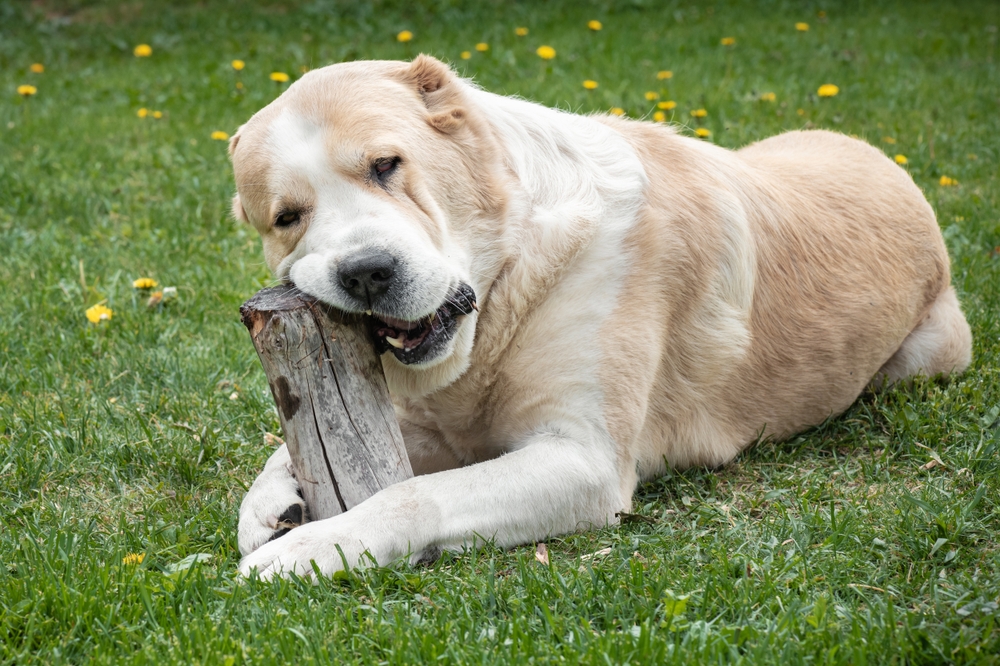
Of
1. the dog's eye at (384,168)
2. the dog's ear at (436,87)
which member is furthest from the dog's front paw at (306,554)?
the dog's ear at (436,87)

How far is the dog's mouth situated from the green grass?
652 millimetres

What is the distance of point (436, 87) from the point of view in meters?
3.34

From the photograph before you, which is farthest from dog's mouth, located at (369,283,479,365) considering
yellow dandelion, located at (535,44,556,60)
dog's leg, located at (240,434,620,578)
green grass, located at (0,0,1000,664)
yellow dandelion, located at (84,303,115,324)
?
yellow dandelion, located at (535,44,556,60)

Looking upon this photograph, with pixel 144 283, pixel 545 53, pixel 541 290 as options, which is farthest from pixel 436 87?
pixel 545 53

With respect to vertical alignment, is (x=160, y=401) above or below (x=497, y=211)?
below

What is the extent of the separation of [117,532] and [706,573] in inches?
70.9

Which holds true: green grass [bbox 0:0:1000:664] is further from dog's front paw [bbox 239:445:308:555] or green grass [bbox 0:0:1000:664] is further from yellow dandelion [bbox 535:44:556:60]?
yellow dandelion [bbox 535:44:556:60]

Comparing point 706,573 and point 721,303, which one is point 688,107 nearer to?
point 721,303

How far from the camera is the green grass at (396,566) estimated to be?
2377 millimetres

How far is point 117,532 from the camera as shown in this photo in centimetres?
305

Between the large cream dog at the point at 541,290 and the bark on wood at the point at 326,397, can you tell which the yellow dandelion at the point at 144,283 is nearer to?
the large cream dog at the point at 541,290

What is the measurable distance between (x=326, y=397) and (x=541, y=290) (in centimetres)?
81

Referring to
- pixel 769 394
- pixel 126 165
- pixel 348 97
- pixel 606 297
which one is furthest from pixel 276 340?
pixel 126 165

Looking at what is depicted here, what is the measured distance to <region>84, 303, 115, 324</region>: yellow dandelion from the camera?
4766mm
